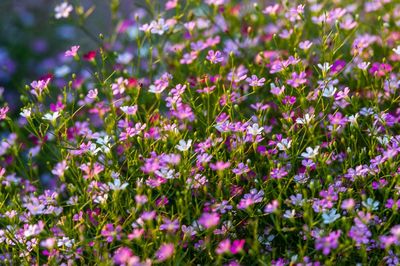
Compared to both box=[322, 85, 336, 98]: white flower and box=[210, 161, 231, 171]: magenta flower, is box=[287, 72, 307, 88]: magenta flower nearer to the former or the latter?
box=[322, 85, 336, 98]: white flower

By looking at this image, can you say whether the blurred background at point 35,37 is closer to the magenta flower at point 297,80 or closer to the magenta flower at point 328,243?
the magenta flower at point 297,80

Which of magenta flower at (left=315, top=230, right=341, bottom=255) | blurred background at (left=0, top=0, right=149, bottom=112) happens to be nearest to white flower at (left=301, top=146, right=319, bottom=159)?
magenta flower at (left=315, top=230, right=341, bottom=255)

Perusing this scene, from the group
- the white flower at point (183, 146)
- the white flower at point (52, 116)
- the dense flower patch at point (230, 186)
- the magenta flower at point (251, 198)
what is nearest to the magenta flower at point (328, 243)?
the dense flower patch at point (230, 186)

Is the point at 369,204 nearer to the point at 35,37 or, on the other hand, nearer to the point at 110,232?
the point at 110,232

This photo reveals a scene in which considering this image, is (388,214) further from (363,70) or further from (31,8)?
(31,8)

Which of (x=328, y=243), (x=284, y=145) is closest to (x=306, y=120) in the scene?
(x=284, y=145)

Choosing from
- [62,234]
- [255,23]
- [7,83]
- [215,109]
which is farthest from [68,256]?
[7,83]
